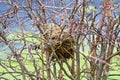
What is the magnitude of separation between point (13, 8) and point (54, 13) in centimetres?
22

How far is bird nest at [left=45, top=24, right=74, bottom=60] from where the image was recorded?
2133 millimetres

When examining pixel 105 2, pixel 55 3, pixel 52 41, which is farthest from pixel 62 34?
pixel 105 2

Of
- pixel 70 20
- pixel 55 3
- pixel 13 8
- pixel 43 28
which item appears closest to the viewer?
pixel 70 20

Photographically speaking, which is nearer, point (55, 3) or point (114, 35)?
point (114, 35)

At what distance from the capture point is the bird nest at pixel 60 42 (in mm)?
2133

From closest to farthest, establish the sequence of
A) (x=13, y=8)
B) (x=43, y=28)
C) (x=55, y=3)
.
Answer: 1. (x=13, y=8)
2. (x=43, y=28)
3. (x=55, y=3)

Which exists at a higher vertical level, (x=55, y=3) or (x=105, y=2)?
(x=55, y=3)

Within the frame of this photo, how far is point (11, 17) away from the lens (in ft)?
6.72

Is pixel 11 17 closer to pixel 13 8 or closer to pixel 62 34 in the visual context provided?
pixel 13 8

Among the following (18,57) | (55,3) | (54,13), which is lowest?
A: (18,57)

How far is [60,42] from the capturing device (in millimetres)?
2152

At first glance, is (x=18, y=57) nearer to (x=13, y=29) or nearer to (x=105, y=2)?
(x=13, y=29)

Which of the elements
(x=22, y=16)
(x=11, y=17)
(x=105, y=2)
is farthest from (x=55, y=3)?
(x=105, y=2)

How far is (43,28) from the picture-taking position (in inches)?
85.1
